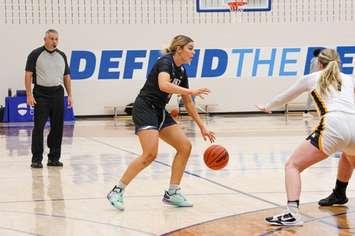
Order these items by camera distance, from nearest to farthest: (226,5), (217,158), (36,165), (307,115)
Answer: (217,158)
(36,165)
(307,115)
(226,5)

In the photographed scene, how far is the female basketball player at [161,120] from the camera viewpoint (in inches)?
317

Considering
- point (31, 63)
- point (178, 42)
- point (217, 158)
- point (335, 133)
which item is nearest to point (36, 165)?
point (31, 63)

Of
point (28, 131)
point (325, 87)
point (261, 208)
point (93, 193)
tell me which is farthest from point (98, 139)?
point (325, 87)

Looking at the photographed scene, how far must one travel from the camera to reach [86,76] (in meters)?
24.8

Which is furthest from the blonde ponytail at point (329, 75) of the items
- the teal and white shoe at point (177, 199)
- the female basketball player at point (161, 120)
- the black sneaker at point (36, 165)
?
the black sneaker at point (36, 165)

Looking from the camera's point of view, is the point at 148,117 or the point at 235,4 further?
the point at 235,4

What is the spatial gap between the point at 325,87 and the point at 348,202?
182cm

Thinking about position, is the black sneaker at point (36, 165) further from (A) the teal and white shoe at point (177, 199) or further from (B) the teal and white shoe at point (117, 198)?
(A) the teal and white shoe at point (177, 199)

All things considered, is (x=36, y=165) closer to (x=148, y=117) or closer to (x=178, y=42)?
(x=148, y=117)

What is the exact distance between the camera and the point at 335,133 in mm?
6996

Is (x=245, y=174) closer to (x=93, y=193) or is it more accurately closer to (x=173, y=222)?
(x=93, y=193)

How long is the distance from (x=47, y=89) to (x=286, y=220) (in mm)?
6022

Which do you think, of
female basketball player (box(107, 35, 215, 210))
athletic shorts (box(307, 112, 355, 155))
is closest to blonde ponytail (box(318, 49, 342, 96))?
athletic shorts (box(307, 112, 355, 155))

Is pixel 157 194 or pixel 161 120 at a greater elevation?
pixel 161 120
